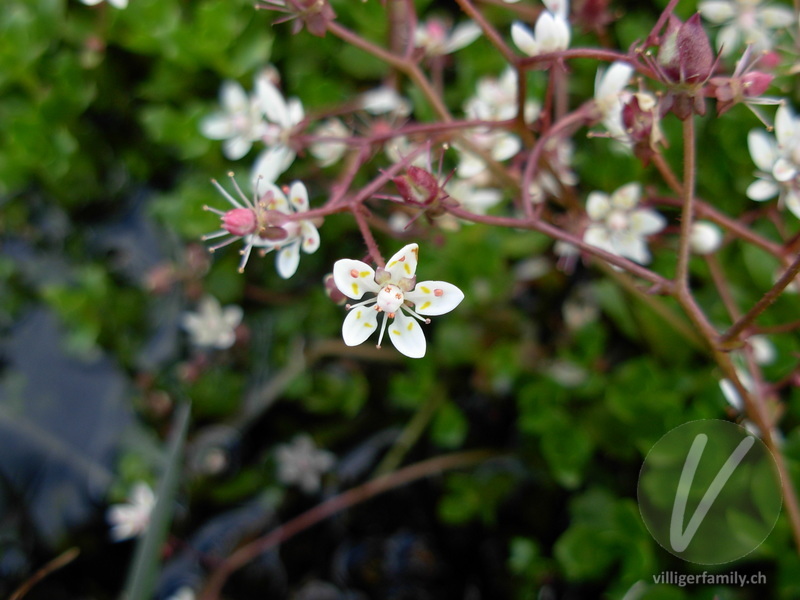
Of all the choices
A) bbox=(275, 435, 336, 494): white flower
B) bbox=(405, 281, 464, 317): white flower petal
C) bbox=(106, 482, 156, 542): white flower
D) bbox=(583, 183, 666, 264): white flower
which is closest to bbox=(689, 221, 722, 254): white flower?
bbox=(583, 183, 666, 264): white flower

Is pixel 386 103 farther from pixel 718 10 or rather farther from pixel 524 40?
pixel 718 10

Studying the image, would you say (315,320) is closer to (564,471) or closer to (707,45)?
(564,471)

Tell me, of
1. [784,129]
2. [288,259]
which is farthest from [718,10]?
[288,259]

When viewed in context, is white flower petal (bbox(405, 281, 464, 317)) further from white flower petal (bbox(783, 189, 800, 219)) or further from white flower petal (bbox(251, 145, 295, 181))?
white flower petal (bbox(783, 189, 800, 219))

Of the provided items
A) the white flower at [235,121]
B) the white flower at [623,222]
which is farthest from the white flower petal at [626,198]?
the white flower at [235,121]

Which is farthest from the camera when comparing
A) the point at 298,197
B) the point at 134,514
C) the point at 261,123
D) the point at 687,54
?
the point at 134,514

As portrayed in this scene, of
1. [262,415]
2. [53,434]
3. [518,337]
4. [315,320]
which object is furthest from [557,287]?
[53,434]
